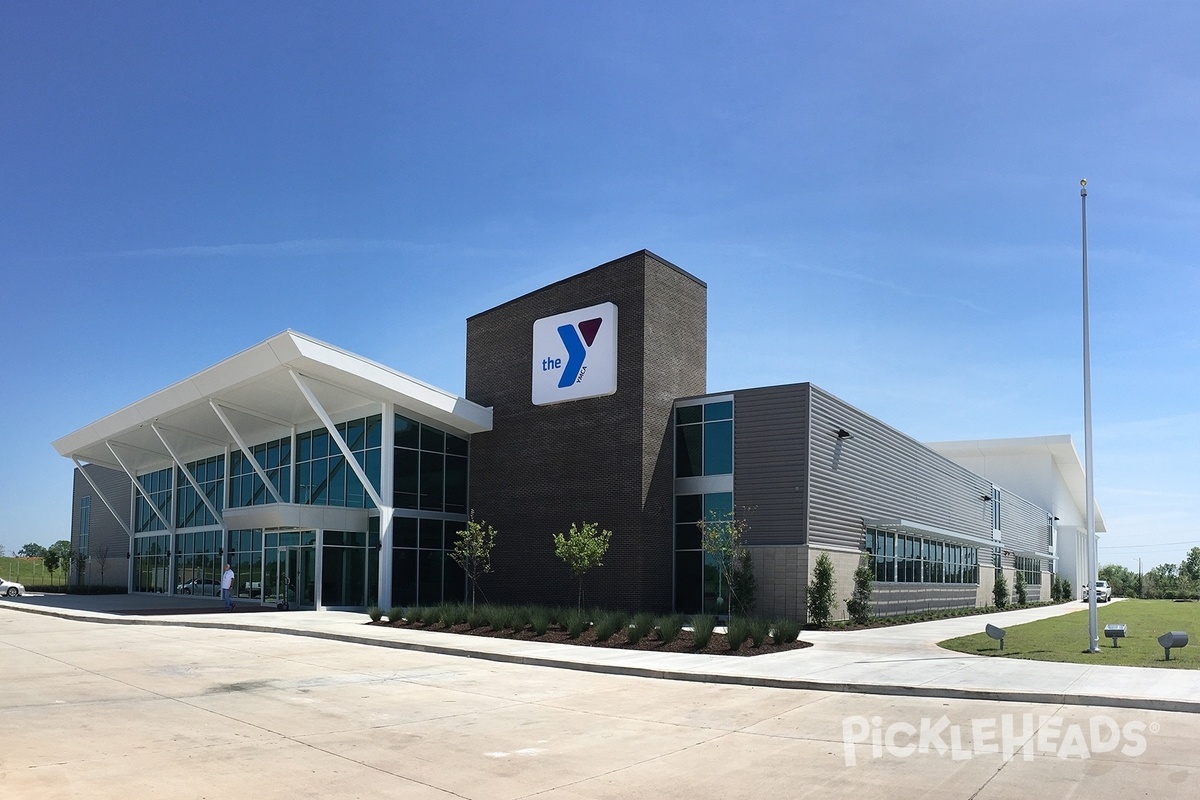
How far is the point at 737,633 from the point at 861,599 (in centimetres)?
1152

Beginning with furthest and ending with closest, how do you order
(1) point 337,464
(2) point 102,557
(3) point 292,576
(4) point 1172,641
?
(2) point 102,557 → (1) point 337,464 → (3) point 292,576 → (4) point 1172,641

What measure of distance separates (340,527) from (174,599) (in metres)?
16.4

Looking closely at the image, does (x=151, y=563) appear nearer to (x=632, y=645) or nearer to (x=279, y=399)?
(x=279, y=399)

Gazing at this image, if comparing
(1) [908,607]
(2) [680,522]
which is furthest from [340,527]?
(1) [908,607]

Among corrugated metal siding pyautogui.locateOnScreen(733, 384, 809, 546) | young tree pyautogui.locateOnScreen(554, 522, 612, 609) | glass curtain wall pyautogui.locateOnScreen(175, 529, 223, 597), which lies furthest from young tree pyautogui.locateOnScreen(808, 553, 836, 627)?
glass curtain wall pyautogui.locateOnScreen(175, 529, 223, 597)

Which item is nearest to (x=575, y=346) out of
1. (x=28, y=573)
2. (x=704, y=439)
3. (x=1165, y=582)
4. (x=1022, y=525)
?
(x=704, y=439)

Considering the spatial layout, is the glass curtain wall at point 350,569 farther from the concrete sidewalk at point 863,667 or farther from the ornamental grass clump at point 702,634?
the ornamental grass clump at point 702,634

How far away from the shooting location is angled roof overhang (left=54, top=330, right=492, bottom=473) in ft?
104

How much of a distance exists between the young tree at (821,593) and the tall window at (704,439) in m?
4.23

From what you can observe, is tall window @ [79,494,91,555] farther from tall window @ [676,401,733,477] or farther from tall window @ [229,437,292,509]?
tall window @ [676,401,733,477]

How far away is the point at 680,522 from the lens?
3120 cm

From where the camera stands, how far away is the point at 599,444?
103 feet

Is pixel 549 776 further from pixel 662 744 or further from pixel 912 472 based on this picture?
pixel 912 472

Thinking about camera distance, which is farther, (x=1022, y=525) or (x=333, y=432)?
(x=1022, y=525)
